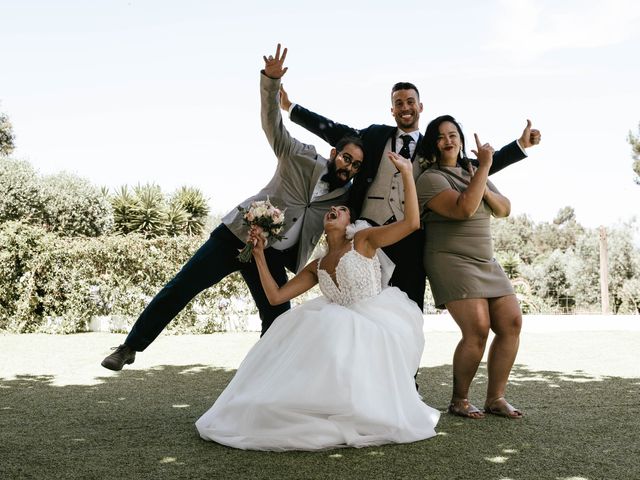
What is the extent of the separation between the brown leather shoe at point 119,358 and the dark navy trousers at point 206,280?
0.05 meters

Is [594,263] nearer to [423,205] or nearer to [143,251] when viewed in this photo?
[143,251]

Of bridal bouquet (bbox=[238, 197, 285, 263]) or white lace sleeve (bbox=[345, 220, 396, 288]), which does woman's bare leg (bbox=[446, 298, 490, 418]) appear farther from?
bridal bouquet (bbox=[238, 197, 285, 263])

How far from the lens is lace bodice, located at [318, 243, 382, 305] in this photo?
176 inches

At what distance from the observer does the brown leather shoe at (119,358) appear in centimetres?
480

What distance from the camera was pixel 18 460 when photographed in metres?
3.85

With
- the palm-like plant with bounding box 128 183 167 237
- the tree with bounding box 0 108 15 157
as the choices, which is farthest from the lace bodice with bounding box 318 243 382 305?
the tree with bounding box 0 108 15 157

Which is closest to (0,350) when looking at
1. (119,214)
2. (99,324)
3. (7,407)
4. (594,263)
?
(99,324)

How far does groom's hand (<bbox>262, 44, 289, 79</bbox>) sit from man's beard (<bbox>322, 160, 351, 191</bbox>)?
0.72m

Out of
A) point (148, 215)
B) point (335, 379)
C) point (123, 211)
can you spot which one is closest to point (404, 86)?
point (335, 379)

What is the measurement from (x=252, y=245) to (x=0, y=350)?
258 inches

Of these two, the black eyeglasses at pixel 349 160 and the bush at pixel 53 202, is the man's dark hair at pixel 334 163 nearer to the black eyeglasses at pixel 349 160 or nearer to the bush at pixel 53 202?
the black eyeglasses at pixel 349 160

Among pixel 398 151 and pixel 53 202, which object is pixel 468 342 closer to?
pixel 398 151

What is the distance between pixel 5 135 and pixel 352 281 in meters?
32.4

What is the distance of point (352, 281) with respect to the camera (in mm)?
4469
